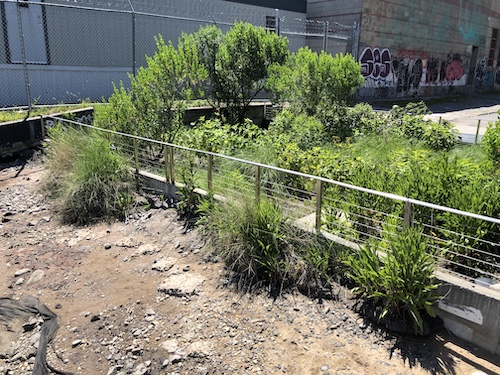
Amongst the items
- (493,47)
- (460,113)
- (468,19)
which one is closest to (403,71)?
(460,113)

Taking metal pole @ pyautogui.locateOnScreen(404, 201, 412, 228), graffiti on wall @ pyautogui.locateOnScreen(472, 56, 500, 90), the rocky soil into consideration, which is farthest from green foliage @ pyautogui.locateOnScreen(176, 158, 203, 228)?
graffiti on wall @ pyautogui.locateOnScreen(472, 56, 500, 90)

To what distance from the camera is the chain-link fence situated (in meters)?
11.5

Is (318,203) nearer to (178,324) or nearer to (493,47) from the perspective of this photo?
(178,324)

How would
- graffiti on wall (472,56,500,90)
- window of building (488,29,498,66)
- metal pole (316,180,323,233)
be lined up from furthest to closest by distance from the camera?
window of building (488,29,498,66) < graffiti on wall (472,56,500,90) < metal pole (316,180,323,233)

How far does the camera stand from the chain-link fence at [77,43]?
11469 mm

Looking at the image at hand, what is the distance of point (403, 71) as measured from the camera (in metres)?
24.8

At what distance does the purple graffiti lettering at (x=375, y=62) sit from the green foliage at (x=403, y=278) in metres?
19.1

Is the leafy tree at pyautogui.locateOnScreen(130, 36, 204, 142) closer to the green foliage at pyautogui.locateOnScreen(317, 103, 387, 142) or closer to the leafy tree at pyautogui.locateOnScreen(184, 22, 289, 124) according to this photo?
the leafy tree at pyautogui.locateOnScreen(184, 22, 289, 124)

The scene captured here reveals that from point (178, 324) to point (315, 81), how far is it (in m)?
6.61

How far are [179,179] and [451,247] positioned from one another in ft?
12.3

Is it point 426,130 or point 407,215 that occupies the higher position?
point 426,130

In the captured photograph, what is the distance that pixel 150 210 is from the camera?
6.26 meters

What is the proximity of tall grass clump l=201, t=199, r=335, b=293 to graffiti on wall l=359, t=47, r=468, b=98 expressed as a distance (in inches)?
725

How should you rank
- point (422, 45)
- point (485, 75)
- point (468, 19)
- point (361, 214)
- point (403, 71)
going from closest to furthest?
point (361, 214) → point (403, 71) → point (422, 45) → point (468, 19) → point (485, 75)
